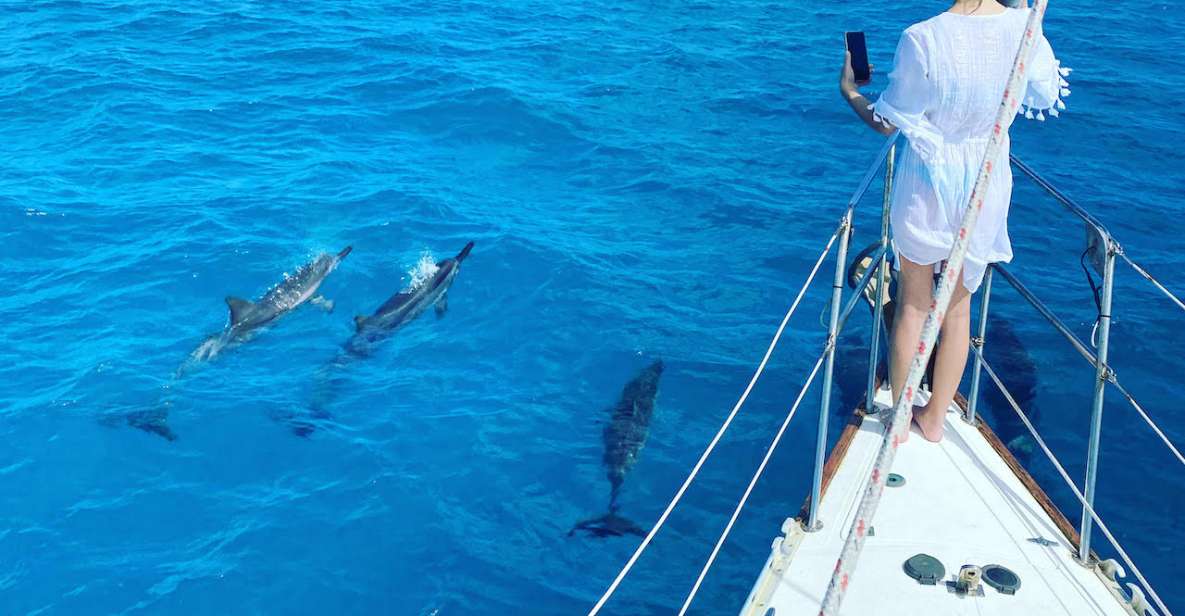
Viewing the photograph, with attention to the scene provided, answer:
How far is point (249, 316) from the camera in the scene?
33.0ft

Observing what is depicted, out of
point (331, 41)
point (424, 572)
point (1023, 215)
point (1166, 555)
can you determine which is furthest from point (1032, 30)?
point (331, 41)

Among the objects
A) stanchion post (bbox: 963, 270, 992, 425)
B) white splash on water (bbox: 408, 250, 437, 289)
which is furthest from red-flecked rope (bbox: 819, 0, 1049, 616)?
white splash on water (bbox: 408, 250, 437, 289)

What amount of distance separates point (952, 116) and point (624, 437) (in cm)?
440

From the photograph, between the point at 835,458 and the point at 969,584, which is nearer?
the point at 969,584

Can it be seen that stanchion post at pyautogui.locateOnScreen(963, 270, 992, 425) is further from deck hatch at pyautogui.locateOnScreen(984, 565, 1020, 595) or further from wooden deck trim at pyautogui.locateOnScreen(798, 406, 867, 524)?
deck hatch at pyautogui.locateOnScreen(984, 565, 1020, 595)

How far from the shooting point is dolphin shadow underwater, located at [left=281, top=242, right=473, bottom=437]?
30.0ft

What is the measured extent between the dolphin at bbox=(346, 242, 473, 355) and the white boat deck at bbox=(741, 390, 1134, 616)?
5698 mm

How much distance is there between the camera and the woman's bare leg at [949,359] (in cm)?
534

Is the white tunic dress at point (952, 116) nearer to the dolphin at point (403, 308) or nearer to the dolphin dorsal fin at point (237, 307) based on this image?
the dolphin at point (403, 308)

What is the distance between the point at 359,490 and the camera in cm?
823

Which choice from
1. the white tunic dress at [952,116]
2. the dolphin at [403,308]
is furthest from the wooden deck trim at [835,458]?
the dolphin at [403,308]

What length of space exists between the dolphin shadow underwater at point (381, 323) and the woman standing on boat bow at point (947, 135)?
5.60 meters

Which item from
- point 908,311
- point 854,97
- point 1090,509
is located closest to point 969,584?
point 1090,509

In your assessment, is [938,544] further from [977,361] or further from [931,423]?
[977,361]
